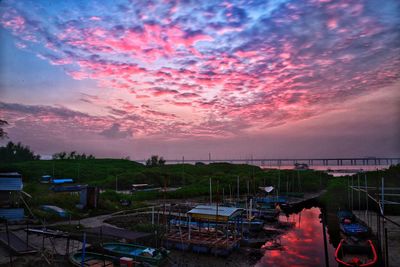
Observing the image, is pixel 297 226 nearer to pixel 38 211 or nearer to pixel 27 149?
pixel 38 211

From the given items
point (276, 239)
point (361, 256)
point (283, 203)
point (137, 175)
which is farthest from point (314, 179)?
point (361, 256)

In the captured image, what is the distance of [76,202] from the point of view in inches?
1159

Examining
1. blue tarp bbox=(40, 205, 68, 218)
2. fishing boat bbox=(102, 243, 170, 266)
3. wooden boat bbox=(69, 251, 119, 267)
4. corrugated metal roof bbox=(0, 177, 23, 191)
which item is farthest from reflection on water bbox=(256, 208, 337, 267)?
corrugated metal roof bbox=(0, 177, 23, 191)

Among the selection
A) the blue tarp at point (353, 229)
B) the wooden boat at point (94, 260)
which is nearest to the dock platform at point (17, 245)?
the wooden boat at point (94, 260)

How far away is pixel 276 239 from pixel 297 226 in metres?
6.75

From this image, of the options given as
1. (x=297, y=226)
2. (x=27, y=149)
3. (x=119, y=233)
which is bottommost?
(x=297, y=226)

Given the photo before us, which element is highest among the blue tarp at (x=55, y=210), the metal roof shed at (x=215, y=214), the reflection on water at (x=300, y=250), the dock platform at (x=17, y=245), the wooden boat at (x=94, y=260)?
the metal roof shed at (x=215, y=214)

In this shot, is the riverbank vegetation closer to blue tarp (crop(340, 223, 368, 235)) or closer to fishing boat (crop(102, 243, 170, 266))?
blue tarp (crop(340, 223, 368, 235))

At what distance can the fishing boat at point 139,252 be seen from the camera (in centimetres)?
1458

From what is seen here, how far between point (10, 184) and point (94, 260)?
10.7 metres

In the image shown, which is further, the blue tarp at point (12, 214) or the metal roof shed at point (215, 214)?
the blue tarp at point (12, 214)

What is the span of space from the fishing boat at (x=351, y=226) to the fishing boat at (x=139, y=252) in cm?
1426

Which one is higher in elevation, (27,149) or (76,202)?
(27,149)

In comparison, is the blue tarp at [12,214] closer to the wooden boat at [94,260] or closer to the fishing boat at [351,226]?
the wooden boat at [94,260]
